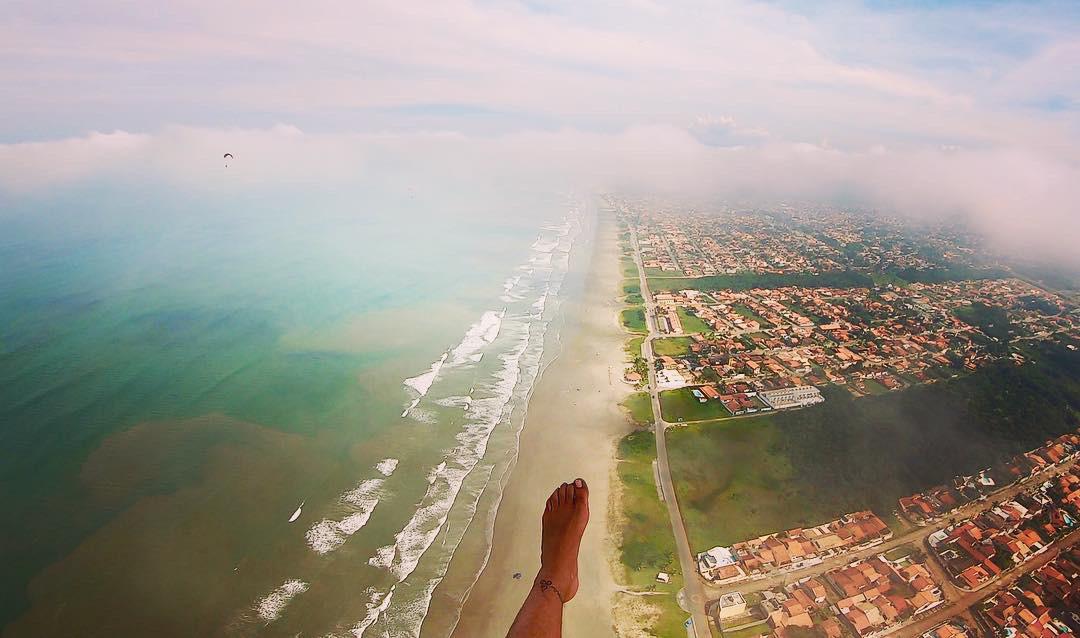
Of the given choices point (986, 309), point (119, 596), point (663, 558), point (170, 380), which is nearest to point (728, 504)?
point (663, 558)

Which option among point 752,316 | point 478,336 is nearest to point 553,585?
point 478,336

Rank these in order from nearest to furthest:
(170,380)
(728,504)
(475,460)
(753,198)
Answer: (728,504), (475,460), (170,380), (753,198)

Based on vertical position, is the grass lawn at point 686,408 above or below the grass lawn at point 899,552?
below

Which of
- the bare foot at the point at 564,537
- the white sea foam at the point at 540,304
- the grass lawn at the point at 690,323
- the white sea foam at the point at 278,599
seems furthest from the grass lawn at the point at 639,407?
the bare foot at the point at 564,537

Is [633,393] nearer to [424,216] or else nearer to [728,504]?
[728,504]

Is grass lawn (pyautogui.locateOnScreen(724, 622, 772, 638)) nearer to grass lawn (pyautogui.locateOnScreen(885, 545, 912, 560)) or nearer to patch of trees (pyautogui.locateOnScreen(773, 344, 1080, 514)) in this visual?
grass lawn (pyautogui.locateOnScreen(885, 545, 912, 560))

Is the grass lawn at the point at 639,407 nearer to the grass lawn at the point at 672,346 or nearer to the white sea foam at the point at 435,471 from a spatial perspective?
the grass lawn at the point at 672,346

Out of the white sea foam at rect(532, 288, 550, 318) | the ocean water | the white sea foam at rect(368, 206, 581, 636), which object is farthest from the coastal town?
the ocean water
